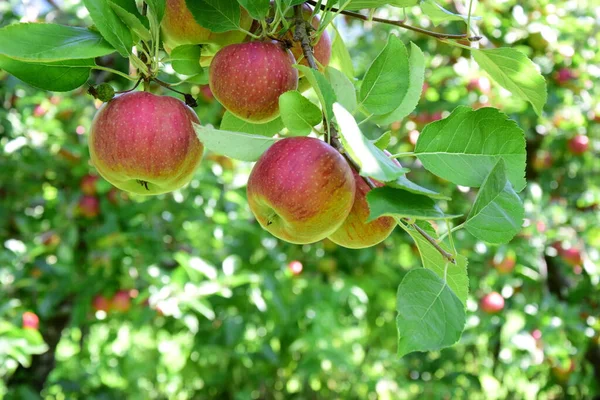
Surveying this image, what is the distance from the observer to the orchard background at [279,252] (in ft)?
6.83

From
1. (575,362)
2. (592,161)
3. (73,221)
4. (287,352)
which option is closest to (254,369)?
(287,352)

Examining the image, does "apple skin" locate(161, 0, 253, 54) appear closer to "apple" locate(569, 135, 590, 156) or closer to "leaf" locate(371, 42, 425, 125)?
"leaf" locate(371, 42, 425, 125)

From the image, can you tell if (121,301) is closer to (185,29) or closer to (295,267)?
(295,267)

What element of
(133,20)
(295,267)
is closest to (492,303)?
(295,267)

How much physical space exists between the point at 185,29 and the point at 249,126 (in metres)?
0.13

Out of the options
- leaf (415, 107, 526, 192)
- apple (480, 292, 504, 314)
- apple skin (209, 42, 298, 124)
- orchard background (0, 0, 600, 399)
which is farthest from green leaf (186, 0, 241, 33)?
apple (480, 292, 504, 314)

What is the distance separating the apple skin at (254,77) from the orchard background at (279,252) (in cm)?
125

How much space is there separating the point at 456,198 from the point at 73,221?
1.43 m

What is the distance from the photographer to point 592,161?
2791 millimetres

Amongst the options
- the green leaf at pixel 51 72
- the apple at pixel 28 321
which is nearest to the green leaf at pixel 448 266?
the green leaf at pixel 51 72

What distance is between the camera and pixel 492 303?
233 cm

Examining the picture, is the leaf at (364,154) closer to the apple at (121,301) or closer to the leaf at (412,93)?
the leaf at (412,93)

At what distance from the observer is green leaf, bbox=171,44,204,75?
0.66 m

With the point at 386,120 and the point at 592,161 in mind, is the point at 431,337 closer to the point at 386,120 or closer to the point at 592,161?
the point at 386,120
